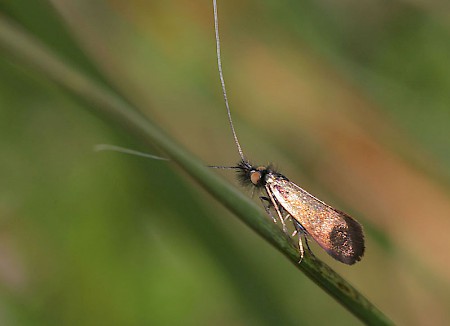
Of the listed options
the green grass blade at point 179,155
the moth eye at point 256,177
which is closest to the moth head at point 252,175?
the moth eye at point 256,177

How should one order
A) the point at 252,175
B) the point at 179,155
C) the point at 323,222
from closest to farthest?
the point at 179,155 < the point at 323,222 < the point at 252,175

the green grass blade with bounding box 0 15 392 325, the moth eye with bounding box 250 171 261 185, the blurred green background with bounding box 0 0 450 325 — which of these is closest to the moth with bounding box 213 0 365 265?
the moth eye with bounding box 250 171 261 185

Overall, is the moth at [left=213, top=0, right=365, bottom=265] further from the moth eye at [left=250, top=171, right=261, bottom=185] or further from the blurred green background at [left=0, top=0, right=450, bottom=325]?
the blurred green background at [left=0, top=0, right=450, bottom=325]

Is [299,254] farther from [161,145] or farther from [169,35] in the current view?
[169,35]

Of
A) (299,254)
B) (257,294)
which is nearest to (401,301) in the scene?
(257,294)

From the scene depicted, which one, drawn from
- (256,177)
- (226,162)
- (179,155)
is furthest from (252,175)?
(226,162)

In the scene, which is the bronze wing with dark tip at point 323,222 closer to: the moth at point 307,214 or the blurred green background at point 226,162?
the moth at point 307,214

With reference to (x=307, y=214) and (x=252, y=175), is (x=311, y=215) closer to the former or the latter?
(x=307, y=214)
